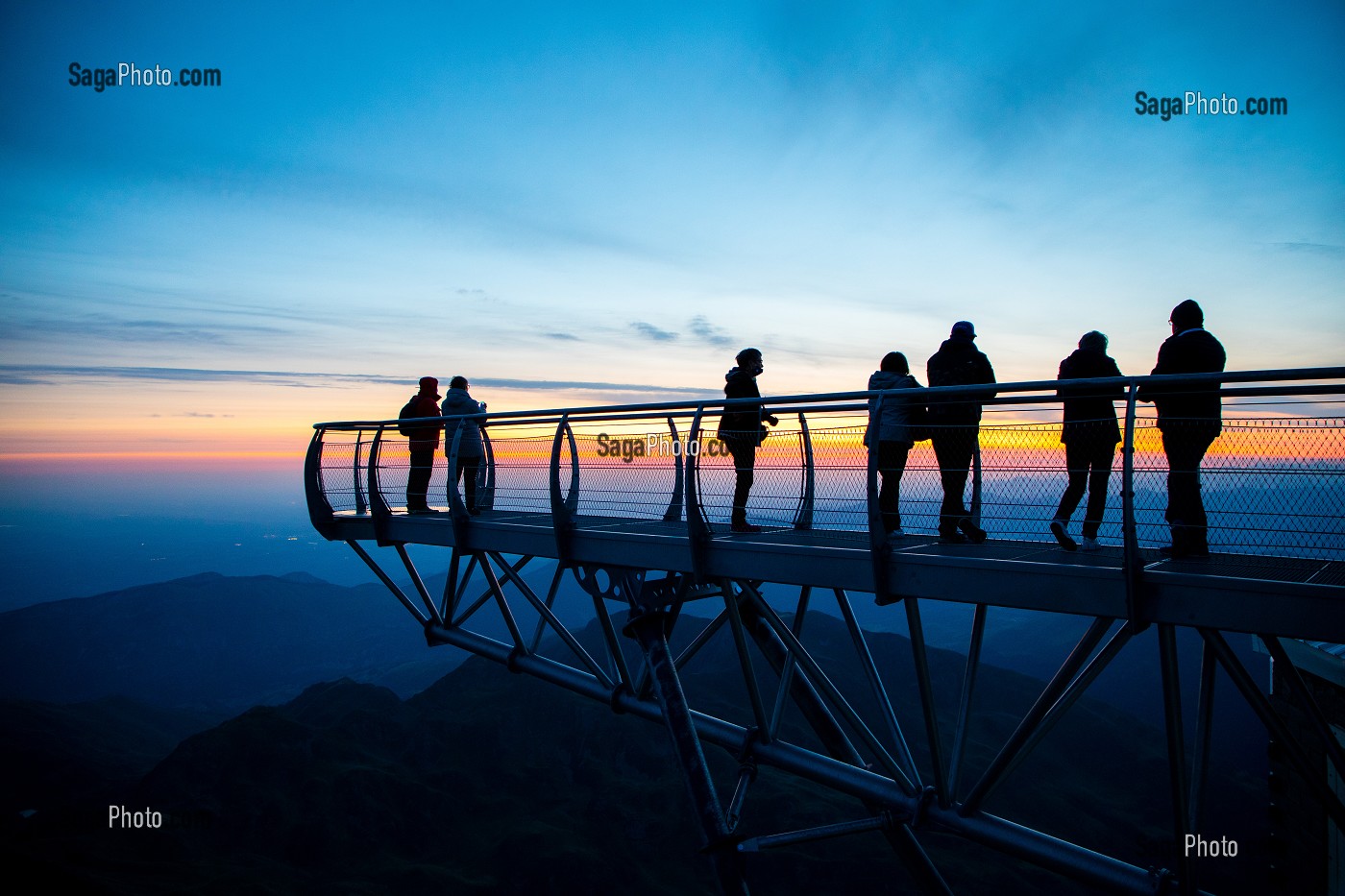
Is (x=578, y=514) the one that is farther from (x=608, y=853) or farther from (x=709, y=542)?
(x=608, y=853)

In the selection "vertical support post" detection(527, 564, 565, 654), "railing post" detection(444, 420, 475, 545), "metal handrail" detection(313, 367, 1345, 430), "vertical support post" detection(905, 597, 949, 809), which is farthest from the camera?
"railing post" detection(444, 420, 475, 545)

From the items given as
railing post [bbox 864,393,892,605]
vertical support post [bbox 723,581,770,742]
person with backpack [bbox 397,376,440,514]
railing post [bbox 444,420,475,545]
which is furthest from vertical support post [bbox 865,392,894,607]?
person with backpack [bbox 397,376,440,514]

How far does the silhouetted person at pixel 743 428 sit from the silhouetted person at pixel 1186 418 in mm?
3196

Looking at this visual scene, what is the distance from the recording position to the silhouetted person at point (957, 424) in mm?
6580

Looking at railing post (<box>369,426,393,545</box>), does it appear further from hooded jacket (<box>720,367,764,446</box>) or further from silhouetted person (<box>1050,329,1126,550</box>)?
silhouetted person (<box>1050,329,1126,550</box>)

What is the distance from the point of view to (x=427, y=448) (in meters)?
11.7

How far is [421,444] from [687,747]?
619 cm

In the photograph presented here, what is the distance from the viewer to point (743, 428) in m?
7.86

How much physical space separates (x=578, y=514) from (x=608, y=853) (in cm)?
10991

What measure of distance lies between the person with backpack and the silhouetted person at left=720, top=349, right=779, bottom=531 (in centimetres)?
490

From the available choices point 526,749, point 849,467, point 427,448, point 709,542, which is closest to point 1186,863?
point 849,467

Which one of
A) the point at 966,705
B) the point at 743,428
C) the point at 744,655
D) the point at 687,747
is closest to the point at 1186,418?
the point at 966,705

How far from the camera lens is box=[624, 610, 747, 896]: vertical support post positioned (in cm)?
724

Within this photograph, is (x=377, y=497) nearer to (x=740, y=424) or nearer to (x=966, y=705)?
(x=740, y=424)
